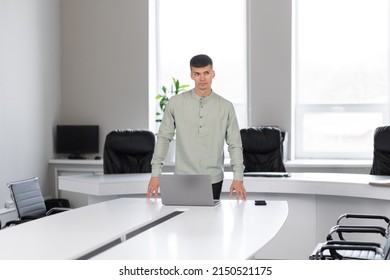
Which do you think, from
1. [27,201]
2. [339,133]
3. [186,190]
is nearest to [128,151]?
[27,201]

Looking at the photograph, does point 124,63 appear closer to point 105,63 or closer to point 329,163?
point 105,63

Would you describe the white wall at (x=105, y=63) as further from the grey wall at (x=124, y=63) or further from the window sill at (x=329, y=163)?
the window sill at (x=329, y=163)

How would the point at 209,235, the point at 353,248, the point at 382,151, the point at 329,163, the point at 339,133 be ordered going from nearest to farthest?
1. the point at 209,235
2. the point at 353,248
3. the point at 382,151
4. the point at 329,163
5. the point at 339,133

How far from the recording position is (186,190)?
3.68m

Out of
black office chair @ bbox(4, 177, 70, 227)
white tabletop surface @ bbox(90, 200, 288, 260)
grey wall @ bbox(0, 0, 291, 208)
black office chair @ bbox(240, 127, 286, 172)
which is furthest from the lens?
grey wall @ bbox(0, 0, 291, 208)

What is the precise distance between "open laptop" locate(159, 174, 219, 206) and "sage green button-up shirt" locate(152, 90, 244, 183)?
1.11 feet

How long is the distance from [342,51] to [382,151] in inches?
94.0

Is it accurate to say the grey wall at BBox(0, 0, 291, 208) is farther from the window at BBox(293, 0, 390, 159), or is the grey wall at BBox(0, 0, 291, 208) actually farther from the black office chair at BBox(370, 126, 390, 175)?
the black office chair at BBox(370, 126, 390, 175)

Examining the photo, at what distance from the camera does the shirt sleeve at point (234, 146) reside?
3.98m

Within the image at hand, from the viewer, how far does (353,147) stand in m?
7.39

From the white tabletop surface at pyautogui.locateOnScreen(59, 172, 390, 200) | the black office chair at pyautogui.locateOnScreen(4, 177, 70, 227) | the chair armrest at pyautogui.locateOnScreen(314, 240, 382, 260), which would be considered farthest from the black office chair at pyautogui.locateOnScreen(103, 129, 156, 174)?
the chair armrest at pyautogui.locateOnScreen(314, 240, 382, 260)

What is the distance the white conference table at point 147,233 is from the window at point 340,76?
12.4 feet

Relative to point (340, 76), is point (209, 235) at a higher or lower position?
lower

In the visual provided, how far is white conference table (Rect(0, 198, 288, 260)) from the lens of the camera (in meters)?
2.51
